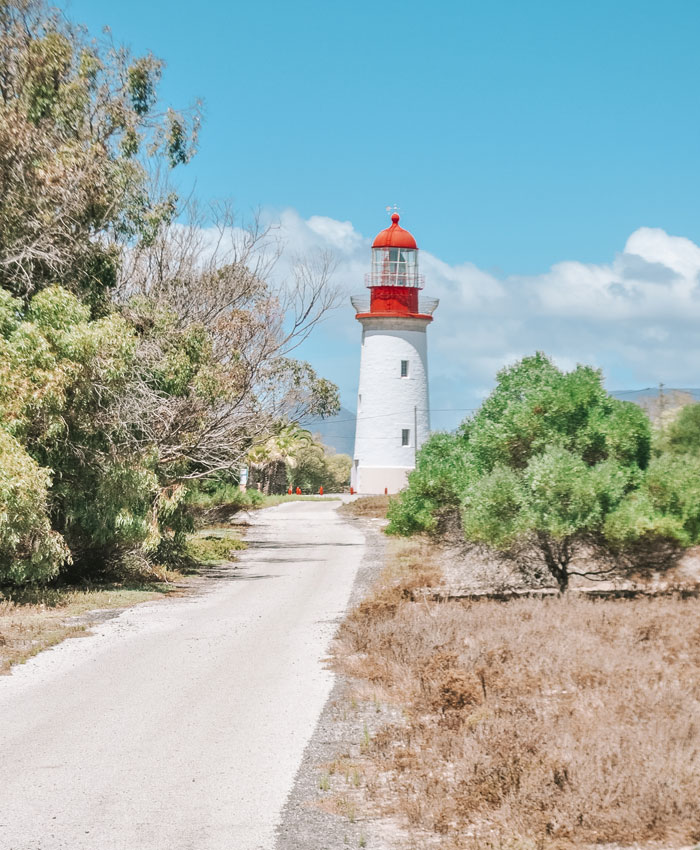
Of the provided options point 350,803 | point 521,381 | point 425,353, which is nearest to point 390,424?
point 425,353

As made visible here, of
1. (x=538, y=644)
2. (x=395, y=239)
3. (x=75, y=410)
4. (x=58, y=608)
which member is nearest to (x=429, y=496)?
(x=538, y=644)

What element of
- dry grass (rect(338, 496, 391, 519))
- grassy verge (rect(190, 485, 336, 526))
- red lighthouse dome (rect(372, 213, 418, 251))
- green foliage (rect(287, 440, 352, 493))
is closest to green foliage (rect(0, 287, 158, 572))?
grassy verge (rect(190, 485, 336, 526))

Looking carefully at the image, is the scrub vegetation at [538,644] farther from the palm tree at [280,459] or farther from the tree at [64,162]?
the palm tree at [280,459]

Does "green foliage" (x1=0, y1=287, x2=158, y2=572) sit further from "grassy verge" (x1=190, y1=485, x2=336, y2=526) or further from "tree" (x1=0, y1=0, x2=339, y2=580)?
"grassy verge" (x1=190, y1=485, x2=336, y2=526)

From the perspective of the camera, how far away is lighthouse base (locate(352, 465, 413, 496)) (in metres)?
63.0

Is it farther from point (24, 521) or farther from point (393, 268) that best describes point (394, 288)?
point (24, 521)

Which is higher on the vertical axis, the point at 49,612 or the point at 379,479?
the point at 379,479

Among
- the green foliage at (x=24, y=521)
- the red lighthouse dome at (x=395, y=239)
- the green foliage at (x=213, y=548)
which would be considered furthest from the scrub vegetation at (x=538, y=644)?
the red lighthouse dome at (x=395, y=239)

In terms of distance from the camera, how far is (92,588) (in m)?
23.1

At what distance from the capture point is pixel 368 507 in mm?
53562

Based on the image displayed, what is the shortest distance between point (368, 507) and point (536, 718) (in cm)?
4387

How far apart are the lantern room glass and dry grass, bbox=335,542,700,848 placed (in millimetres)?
43920

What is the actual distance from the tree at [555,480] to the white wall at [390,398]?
41.0m

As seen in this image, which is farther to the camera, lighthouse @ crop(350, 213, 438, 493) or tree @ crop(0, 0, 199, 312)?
lighthouse @ crop(350, 213, 438, 493)
